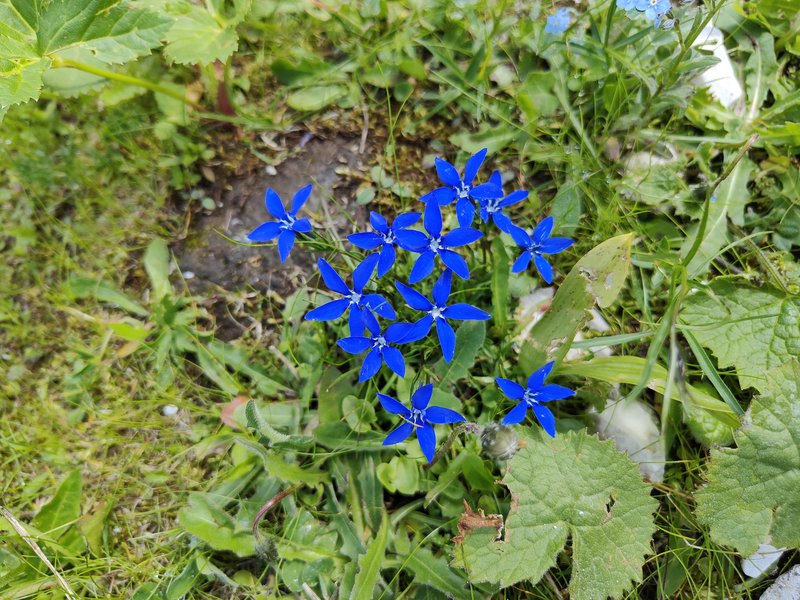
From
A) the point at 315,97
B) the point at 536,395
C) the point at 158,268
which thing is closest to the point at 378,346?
the point at 536,395

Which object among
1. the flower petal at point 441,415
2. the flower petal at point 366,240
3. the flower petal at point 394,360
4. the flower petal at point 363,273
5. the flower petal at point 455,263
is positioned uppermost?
the flower petal at point 366,240

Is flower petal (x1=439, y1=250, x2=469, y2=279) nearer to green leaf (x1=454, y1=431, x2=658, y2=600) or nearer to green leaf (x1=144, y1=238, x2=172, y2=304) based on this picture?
green leaf (x1=454, y1=431, x2=658, y2=600)

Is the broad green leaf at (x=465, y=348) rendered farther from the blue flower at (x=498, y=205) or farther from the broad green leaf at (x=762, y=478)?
the broad green leaf at (x=762, y=478)

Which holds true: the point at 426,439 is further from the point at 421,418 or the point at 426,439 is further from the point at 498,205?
the point at 498,205

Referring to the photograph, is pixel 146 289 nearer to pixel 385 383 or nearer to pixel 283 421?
pixel 283 421

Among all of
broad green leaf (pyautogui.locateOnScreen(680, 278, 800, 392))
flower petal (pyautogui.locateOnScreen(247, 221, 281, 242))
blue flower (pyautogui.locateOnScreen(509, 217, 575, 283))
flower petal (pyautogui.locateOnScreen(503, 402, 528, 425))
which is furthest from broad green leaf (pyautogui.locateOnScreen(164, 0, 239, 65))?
broad green leaf (pyautogui.locateOnScreen(680, 278, 800, 392))

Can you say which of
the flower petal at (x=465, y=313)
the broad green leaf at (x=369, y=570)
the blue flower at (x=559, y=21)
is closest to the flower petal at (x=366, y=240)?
the flower petal at (x=465, y=313)
